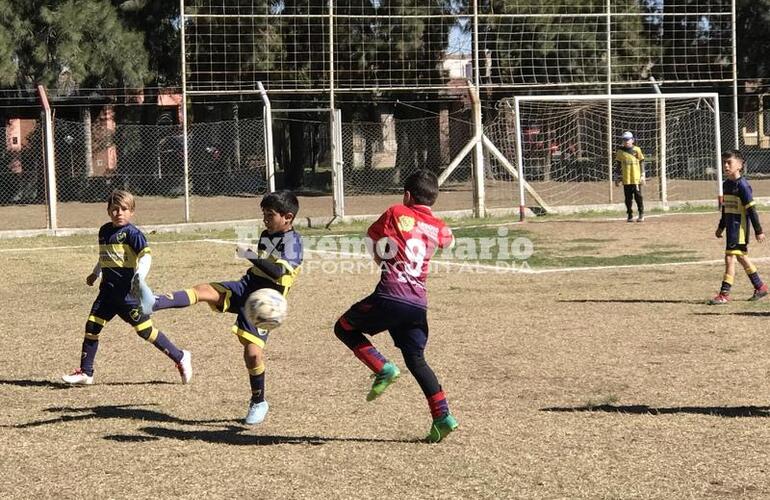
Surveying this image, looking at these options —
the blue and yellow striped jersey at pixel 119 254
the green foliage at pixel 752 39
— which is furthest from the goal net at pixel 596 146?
the blue and yellow striped jersey at pixel 119 254

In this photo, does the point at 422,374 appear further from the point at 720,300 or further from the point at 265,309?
the point at 720,300

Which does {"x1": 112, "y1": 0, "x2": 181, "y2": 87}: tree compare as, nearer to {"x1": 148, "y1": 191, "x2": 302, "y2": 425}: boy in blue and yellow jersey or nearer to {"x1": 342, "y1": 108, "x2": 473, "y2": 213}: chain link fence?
{"x1": 342, "y1": 108, "x2": 473, "y2": 213}: chain link fence

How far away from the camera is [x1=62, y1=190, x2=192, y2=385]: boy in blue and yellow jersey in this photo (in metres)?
8.13

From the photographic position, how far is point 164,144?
117 feet

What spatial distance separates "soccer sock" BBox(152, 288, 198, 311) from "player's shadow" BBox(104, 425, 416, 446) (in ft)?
2.44

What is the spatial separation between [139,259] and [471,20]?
19370 mm

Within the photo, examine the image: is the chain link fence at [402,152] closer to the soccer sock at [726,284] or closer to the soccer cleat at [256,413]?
the soccer sock at [726,284]

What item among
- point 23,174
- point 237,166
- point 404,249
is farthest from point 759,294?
point 23,174

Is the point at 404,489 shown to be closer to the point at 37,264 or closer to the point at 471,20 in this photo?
the point at 37,264

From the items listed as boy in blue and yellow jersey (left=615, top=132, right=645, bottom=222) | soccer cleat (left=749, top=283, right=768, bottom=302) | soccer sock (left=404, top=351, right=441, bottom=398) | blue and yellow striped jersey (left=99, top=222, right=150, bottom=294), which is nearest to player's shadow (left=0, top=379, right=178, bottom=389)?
blue and yellow striped jersey (left=99, top=222, right=150, bottom=294)

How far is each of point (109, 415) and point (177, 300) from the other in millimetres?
961

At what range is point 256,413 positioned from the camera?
22.4 ft

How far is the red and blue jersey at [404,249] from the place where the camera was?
633 centimetres

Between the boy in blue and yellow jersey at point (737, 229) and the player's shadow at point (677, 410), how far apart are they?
4.61m
